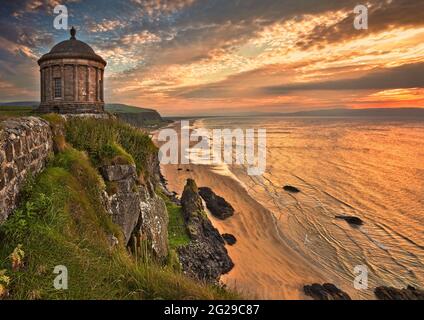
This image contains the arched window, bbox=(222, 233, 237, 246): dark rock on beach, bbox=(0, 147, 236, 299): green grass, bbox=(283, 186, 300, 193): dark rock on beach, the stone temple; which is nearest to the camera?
bbox=(0, 147, 236, 299): green grass

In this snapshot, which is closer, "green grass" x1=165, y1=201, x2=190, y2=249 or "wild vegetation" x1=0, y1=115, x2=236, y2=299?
"wild vegetation" x1=0, y1=115, x2=236, y2=299

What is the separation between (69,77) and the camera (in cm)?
2877

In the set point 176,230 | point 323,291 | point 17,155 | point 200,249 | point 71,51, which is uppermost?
point 71,51

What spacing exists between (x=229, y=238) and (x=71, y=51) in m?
24.7

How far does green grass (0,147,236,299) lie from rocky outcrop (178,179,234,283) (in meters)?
8.34

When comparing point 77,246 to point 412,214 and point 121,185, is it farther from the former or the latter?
point 412,214

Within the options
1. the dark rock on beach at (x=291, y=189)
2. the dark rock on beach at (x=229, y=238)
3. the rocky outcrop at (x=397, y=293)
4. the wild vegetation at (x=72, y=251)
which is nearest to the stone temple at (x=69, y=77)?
the dark rock on beach at (x=229, y=238)

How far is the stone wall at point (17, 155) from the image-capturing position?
16.7ft

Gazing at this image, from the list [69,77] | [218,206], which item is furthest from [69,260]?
[69,77]

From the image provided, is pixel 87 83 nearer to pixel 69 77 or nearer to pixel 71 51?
pixel 69 77

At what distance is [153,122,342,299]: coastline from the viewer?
607 inches

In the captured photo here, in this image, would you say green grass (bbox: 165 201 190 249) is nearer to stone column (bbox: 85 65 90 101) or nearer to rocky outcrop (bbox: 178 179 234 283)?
rocky outcrop (bbox: 178 179 234 283)

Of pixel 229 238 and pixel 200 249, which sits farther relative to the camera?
pixel 229 238

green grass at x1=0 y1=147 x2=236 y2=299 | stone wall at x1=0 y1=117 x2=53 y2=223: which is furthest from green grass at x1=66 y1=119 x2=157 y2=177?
green grass at x1=0 y1=147 x2=236 y2=299
